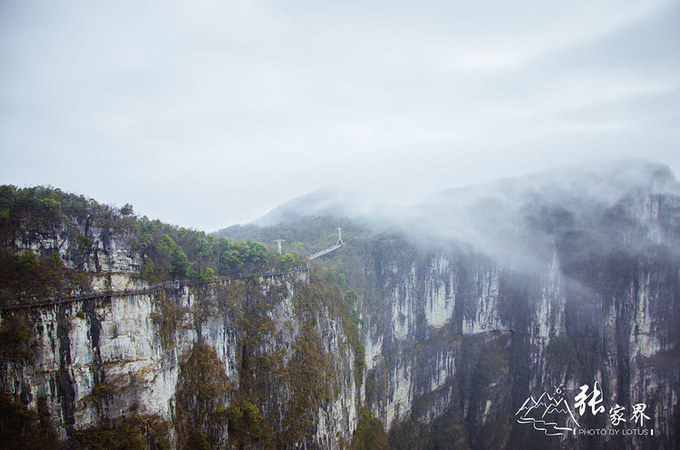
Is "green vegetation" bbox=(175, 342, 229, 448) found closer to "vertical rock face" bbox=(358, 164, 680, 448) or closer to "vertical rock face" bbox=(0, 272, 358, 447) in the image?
"vertical rock face" bbox=(0, 272, 358, 447)

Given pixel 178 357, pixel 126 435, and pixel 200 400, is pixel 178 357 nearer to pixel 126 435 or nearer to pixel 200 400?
pixel 200 400

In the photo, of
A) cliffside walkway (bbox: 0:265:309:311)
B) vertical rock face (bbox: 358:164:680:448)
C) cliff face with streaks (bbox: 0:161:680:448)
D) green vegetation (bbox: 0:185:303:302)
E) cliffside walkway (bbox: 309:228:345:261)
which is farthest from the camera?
vertical rock face (bbox: 358:164:680:448)

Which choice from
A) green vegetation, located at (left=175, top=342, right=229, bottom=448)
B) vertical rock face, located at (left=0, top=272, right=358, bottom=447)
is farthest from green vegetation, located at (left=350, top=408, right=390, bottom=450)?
green vegetation, located at (left=175, top=342, right=229, bottom=448)

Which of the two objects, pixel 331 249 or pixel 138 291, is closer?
pixel 138 291

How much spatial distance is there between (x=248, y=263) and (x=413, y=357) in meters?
34.1

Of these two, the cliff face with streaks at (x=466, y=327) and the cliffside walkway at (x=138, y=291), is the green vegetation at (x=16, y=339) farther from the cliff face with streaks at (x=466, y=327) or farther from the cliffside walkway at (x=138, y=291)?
the cliff face with streaks at (x=466, y=327)

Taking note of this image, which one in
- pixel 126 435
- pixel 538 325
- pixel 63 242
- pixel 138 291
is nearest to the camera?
pixel 126 435

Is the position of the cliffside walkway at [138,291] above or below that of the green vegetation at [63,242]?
below

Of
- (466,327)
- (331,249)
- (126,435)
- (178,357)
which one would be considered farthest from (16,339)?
(466,327)

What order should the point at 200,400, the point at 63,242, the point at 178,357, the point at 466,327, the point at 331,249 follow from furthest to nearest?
the point at 466,327, the point at 331,249, the point at 200,400, the point at 178,357, the point at 63,242

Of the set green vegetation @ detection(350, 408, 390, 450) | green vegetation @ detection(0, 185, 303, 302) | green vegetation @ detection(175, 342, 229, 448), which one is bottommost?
green vegetation @ detection(350, 408, 390, 450)

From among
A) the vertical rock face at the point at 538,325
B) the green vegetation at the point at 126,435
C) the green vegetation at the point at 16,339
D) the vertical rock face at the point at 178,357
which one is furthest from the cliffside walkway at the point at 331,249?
the green vegetation at the point at 16,339

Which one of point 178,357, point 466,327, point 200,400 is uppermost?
point 178,357

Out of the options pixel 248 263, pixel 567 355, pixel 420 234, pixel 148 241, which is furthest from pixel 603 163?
pixel 148 241
